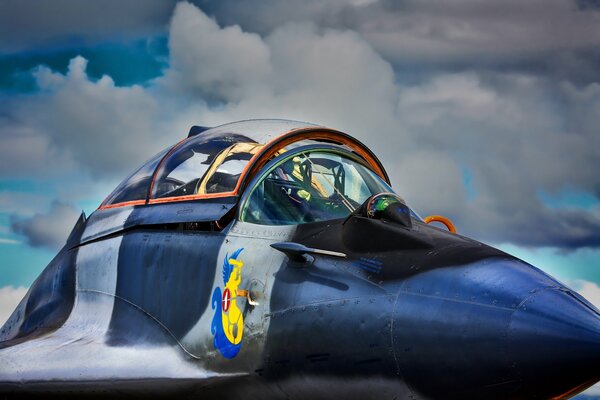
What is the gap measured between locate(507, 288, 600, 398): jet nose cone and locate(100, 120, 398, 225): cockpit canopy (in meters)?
2.59

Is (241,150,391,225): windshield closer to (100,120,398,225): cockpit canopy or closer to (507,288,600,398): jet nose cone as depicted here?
(100,120,398,225): cockpit canopy

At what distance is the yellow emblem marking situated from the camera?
7801 mm

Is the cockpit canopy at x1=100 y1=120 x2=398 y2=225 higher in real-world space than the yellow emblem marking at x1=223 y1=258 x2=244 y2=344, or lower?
higher

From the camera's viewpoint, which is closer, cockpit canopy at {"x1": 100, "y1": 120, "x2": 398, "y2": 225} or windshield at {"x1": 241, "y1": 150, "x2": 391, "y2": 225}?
windshield at {"x1": 241, "y1": 150, "x2": 391, "y2": 225}

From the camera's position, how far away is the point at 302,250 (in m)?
7.43

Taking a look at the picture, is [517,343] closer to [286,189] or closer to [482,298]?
[482,298]

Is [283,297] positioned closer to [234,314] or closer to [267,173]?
[234,314]

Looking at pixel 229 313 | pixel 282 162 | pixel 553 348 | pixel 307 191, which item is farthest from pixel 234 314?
pixel 553 348

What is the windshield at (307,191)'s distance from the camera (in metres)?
8.31

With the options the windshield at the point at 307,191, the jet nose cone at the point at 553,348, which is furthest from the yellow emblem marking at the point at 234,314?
the jet nose cone at the point at 553,348

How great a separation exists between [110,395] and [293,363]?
2.18 meters

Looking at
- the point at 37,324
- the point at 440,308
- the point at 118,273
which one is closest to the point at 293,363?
the point at 440,308

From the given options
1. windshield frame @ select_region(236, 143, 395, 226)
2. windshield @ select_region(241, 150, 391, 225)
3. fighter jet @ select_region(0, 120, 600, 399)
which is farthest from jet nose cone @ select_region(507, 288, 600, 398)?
windshield frame @ select_region(236, 143, 395, 226)

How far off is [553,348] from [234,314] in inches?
117
